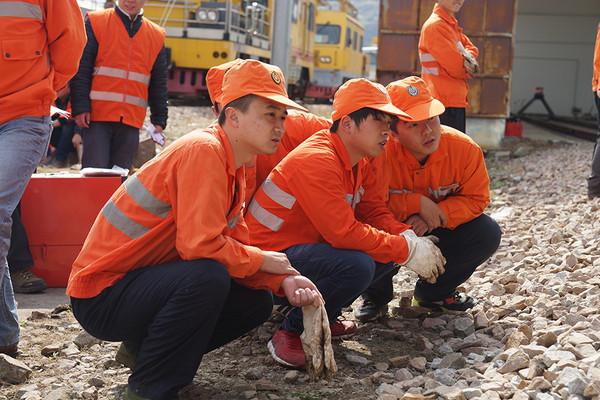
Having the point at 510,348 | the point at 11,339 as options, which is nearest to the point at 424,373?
the point at 510,348

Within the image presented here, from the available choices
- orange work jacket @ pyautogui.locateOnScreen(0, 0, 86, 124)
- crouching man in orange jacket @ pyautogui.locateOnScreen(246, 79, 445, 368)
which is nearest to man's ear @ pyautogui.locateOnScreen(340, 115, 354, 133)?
crouching man in orange jacket @ pyautogui.locateOnScreen(246, 79, 445, 368)

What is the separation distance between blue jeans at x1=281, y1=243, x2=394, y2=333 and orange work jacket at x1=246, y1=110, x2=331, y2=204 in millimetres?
505

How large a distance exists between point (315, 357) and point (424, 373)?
616 millimetres

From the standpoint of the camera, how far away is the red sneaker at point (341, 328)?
3566 mm

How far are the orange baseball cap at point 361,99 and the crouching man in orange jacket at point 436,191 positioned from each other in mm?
337

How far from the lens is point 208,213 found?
2467 millimetres

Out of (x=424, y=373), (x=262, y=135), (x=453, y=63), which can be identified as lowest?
(x=424, y=373)

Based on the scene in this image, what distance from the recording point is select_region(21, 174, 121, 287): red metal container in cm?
438

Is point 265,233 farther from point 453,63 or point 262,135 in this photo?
point 453,63

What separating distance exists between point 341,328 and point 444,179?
0.97 m

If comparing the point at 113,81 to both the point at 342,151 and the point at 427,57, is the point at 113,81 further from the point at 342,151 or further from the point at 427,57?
the point at 427,57

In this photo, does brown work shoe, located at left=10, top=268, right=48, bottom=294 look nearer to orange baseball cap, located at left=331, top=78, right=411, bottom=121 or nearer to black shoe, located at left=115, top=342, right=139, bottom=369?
black shoe, located at left=115, top=342, right=139, bottom=369

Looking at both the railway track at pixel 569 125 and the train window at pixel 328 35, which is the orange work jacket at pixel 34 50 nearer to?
the railway track at pixel 569 125

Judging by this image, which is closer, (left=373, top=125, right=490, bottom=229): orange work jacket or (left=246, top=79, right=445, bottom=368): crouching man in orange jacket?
(left=246, top=79, right=445, bottom=368): crouching man in orange jacket
